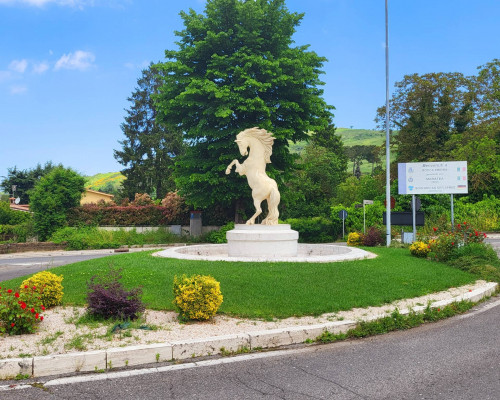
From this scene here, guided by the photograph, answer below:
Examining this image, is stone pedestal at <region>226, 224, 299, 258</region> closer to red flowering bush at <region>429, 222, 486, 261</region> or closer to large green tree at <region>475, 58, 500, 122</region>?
red flowering bush at <region>429, 222, 486, 261</region>

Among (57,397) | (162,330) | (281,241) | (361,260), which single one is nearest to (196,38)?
(281,241)

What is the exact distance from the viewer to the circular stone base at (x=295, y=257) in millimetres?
12430

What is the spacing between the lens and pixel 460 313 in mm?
8258

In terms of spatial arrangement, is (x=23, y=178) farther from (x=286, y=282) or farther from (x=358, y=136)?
(x=358, y=136)

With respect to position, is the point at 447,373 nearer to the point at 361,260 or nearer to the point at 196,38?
the point at 361,260

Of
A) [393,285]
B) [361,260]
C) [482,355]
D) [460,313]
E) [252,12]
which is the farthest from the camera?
[252,12]

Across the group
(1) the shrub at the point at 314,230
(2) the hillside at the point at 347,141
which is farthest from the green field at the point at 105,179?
(1) the shrub at the point at 314,230

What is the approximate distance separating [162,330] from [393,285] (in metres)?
5.53

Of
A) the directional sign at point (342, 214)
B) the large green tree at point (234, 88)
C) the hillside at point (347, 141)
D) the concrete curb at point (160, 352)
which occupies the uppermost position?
the hillside at point (347, 141)

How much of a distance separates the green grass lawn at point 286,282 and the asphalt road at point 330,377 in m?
1.62

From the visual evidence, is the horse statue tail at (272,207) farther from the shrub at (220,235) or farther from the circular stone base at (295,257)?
the shrub at (220,235)

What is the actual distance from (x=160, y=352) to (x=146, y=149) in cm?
4606

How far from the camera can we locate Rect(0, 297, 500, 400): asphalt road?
436 centimetres

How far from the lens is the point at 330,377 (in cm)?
482
